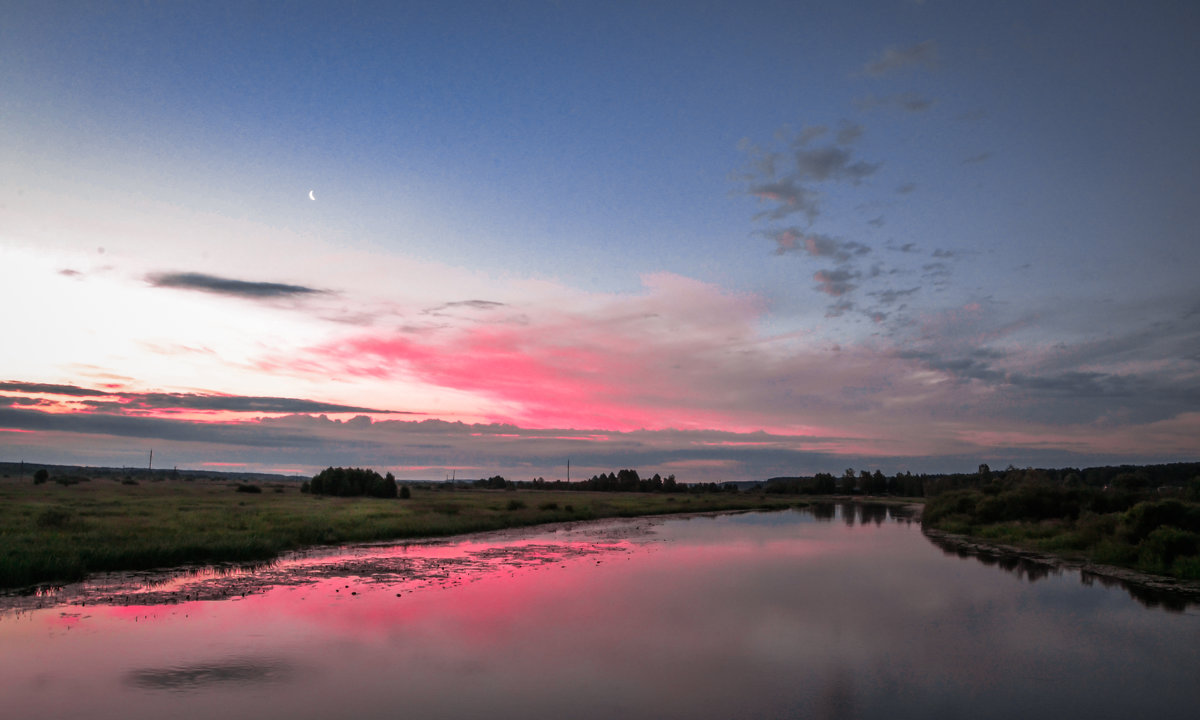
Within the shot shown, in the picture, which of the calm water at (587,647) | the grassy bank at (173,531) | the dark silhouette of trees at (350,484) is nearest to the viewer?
the calm water at (587,647)

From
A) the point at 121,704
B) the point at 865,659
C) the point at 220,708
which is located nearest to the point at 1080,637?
the point at 865,659

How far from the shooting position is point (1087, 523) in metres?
36.2

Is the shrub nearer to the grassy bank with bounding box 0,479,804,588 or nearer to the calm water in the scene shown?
the grassy bank with bounding box 0,479,804,588

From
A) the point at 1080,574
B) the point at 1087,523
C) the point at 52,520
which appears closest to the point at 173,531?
the point at 52,520

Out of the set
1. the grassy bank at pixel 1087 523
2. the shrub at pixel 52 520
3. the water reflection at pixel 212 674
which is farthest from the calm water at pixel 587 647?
the shrub at pixel 52 520

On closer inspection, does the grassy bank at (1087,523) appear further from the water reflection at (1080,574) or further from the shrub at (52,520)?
the shrub at (52,520)

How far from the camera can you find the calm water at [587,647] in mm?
11898

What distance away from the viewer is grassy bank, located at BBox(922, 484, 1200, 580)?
27.5 m

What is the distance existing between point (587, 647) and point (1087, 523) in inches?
1287

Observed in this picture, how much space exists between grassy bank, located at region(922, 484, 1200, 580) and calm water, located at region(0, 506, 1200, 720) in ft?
15.7

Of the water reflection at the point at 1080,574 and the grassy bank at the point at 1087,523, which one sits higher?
the grassy bank at the point at 1087,523

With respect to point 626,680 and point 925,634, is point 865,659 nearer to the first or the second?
point 925,634

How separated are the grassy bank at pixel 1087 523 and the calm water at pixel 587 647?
4797 mm

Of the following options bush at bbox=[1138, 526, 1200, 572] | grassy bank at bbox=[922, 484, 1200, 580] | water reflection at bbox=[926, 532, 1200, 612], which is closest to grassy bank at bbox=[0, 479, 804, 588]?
water reflection at bbox=[926, 532, 1200, 612]
